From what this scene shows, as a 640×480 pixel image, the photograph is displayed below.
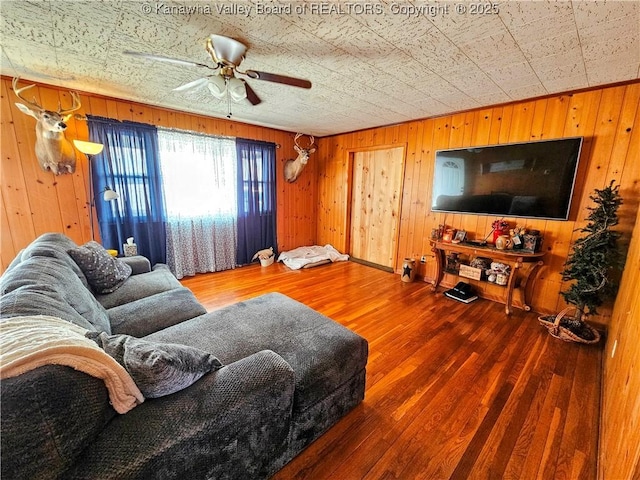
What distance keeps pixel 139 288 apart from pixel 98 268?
327 millimetres

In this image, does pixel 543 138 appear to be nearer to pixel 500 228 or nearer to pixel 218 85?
pixel 500 228

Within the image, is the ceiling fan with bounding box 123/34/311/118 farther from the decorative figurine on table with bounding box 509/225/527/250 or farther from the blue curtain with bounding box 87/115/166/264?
the decorative figurine on table with bounding box 509/225/527/250

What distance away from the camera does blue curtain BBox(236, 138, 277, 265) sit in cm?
423

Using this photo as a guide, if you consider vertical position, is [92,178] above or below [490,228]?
above

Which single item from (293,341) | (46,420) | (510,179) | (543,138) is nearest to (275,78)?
(293,341)

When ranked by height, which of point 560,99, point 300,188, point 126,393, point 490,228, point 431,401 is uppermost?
point 560,99

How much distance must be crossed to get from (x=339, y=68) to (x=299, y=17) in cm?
70

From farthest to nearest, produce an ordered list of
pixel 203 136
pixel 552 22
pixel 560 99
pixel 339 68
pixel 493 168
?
pixel 203 136
pixel 493 168
pixel 560 99
pixel 339 68
pixel 552 22

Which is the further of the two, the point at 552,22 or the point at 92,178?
the point at 92,178

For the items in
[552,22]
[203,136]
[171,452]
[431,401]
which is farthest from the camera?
[203,136]

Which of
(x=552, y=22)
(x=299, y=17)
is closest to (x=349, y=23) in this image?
(x=299, y=17)

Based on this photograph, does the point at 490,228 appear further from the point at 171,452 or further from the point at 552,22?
the point at 171,452

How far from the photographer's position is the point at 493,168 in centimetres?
304

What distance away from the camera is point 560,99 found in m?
2.66
